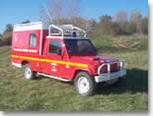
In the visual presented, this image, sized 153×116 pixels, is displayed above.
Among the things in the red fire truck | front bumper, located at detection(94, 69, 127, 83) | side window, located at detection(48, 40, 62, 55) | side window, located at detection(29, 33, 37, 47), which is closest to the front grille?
the red fire truck

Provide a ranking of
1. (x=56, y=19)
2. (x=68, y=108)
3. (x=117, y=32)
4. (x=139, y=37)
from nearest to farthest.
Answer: (x=68, y=108) < (x=139, y=37) < (x=117, y=32) < (x=56, y=19)

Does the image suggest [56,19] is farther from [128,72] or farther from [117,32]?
[128,72]

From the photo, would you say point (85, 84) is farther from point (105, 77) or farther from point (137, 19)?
point (137, 19)

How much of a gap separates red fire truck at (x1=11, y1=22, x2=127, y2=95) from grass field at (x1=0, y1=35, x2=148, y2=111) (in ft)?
1.16

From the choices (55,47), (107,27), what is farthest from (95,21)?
(55,47)

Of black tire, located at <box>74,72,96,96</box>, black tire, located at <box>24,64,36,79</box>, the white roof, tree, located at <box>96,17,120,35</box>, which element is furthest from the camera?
tree, located at <box>96,17,120,35</box>

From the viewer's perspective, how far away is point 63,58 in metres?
5.44

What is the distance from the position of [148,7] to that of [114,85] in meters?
2.47

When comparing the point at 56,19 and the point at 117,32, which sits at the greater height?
the point at 56,19

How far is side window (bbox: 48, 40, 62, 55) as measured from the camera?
5.63m

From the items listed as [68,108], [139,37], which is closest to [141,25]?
[139,37]

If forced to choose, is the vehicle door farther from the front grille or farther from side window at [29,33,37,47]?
the front grille

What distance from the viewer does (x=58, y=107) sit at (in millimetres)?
4504

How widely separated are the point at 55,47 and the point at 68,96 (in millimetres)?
1604
